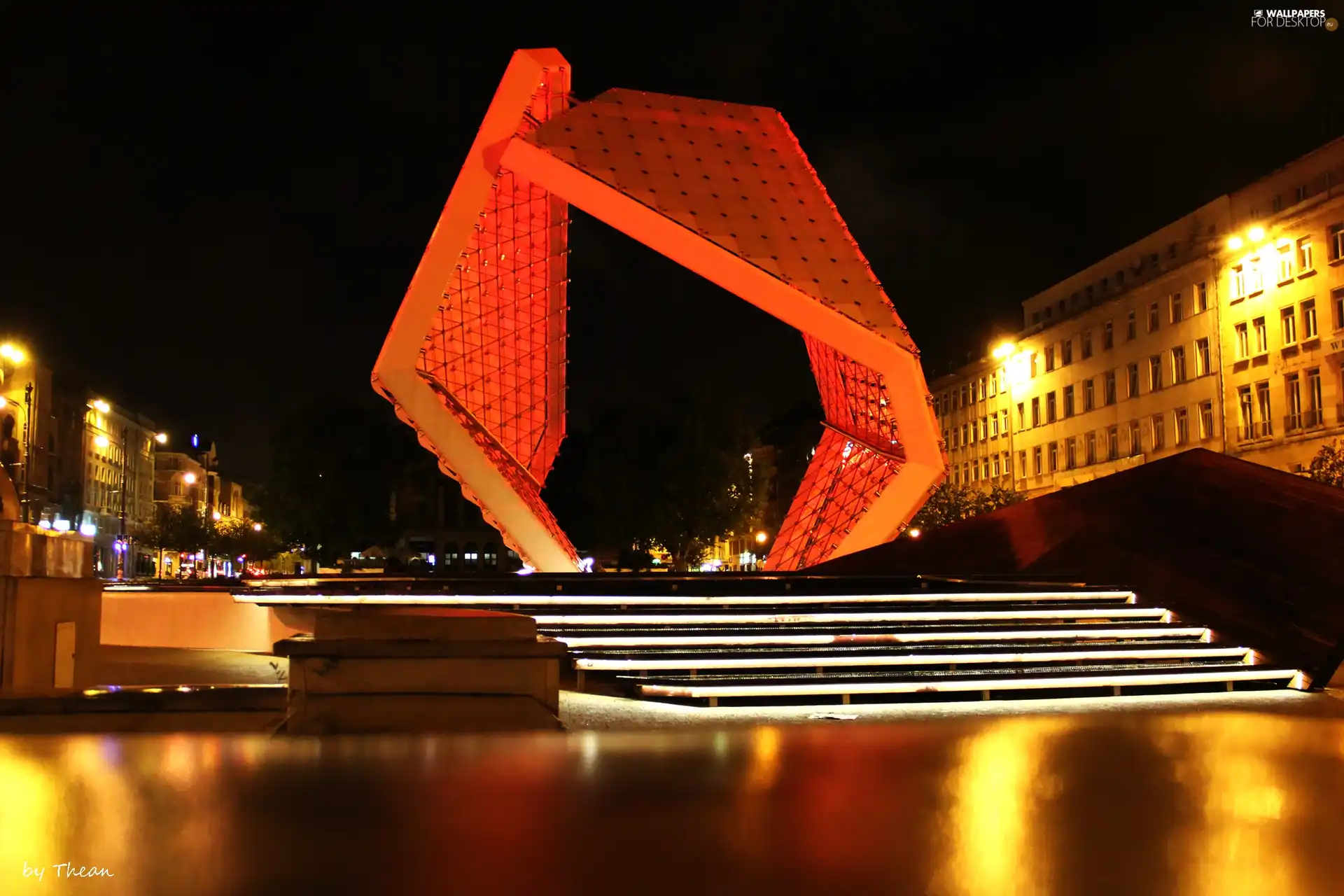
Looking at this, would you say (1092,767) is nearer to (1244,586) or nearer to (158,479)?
(1244,586)

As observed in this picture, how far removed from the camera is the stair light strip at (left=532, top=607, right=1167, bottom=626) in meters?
12.7

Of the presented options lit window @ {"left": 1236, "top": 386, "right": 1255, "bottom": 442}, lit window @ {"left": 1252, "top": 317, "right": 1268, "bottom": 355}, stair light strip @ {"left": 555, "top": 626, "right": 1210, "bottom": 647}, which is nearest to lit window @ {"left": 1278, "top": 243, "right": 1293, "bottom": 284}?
lit window @ {"left": 1252, "top": 317, "right": 1268, "bottom": 355}

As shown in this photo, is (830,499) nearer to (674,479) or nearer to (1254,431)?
(1254,431)

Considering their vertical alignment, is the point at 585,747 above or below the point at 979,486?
below

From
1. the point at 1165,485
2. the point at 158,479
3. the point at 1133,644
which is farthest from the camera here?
the point at 158,479

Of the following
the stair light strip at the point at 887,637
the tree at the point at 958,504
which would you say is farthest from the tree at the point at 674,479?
the stair light strip at the point at 887,637

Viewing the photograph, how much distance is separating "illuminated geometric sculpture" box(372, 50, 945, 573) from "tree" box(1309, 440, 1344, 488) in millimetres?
17859

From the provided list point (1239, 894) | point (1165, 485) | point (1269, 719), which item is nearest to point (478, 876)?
point (1239, 894)

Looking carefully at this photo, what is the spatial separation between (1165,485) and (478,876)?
54.4 feet

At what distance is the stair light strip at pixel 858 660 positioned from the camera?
1123 centimetres

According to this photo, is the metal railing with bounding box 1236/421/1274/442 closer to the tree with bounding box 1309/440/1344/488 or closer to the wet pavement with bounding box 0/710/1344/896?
the tree with bounding box 1309/440/1344/488

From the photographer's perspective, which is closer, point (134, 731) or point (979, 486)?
point (134, 731)

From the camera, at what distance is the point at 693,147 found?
26891 millimetres

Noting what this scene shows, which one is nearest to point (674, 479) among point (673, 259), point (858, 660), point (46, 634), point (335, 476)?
point (335, 476)
